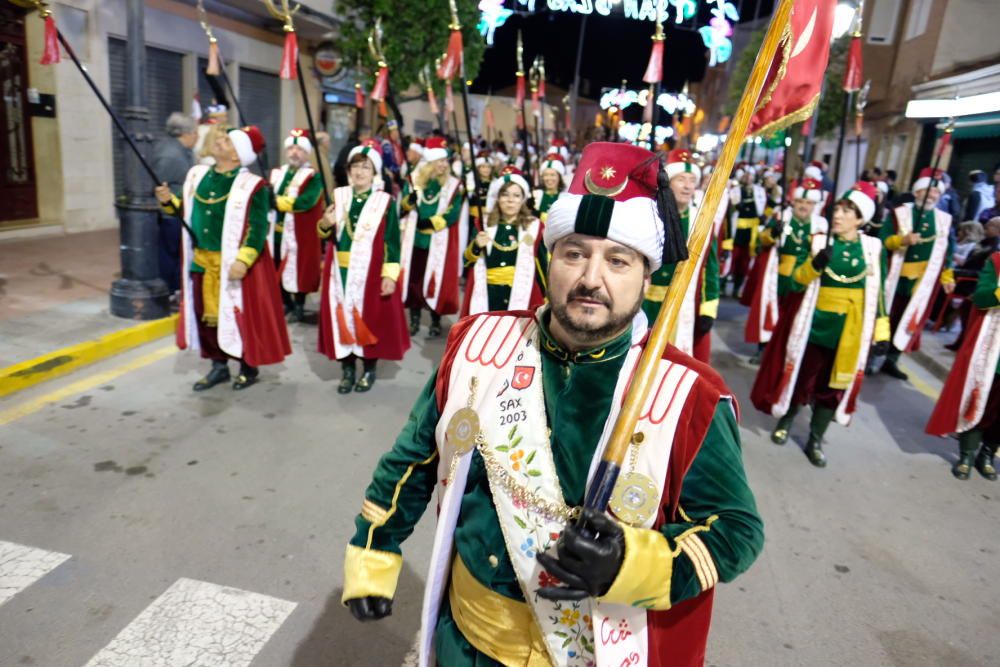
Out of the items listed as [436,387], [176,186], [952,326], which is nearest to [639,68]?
[952,326]

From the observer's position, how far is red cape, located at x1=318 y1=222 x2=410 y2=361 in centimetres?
589

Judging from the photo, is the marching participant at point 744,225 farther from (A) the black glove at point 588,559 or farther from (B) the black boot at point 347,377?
(A) the black glove at point 588,559

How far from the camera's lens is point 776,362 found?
5625mm

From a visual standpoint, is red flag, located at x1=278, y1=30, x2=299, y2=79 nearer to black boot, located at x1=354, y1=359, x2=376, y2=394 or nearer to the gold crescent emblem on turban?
black boot, located at x1=354, y1=359, x2=376, y2=394

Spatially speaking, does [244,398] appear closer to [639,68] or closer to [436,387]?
[436,387]

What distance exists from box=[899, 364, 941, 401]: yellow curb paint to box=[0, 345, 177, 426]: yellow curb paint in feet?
24.5

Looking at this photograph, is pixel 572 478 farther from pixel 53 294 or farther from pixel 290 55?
pixel 53 294

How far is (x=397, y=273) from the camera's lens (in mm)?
5887

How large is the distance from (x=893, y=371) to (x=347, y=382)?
5.97 metres

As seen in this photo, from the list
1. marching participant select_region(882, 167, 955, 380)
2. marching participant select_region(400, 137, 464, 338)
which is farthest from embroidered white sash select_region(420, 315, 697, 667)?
marching participant select_region(882, 167, 955, 380)

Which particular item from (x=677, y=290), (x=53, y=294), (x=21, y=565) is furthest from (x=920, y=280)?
(x=53, y=294)

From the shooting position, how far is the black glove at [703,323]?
512cm

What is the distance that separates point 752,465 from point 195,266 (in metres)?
4.46

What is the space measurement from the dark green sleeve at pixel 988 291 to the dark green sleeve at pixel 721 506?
468cm
